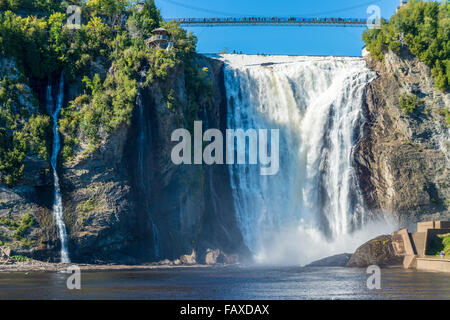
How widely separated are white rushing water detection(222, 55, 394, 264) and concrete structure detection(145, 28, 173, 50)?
11.1 m

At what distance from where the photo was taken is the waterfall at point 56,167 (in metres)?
50.3

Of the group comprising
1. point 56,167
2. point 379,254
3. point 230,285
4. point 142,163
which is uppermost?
point 142,163

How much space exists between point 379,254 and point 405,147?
69.8 ft

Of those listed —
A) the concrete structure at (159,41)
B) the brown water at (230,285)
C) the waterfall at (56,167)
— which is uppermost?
the concrete structure at (159,41)

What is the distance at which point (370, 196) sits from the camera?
208 feet

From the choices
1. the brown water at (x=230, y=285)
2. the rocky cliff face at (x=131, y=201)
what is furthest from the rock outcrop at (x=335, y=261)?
the rocky cliff face at (x=131, y=201)

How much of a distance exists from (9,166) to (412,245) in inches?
1324

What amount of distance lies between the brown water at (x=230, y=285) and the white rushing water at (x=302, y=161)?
1612 centimetres

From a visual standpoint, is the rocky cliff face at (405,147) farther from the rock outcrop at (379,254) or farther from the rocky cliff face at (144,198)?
the rocky cliff face at (144,198)

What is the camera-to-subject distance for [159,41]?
194 feet

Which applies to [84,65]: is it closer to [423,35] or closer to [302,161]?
[302,161]
